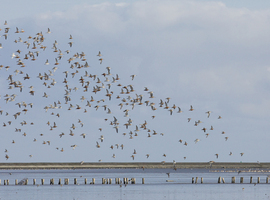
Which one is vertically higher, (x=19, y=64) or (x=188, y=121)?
(x=19, y=64)

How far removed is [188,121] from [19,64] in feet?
85.3

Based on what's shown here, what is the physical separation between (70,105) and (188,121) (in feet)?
57.8

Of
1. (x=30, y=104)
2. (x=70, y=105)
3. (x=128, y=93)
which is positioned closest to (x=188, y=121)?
(x=128, y=93)

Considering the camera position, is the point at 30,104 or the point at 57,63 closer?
the point at 57,63

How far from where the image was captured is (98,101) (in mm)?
88500
